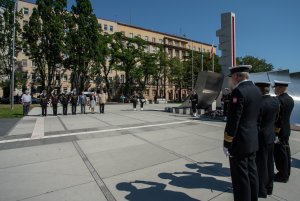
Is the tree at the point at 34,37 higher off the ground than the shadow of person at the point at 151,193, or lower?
higher

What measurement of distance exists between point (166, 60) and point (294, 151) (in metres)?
54.1

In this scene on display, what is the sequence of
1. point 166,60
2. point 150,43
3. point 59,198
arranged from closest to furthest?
point 59,198 → point 166,60 → point 150,43

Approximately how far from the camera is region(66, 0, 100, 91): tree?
136ft

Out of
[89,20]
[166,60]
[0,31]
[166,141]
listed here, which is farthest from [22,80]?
[166,141]

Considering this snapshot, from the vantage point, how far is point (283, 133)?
183 inches

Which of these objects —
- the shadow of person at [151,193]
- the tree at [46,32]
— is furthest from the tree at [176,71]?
the shadow of person at [151,193]

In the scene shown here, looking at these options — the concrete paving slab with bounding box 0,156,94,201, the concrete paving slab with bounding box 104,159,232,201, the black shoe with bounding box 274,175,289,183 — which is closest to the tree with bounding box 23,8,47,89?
the concrete paving slab with bounding box 0,156,94,201

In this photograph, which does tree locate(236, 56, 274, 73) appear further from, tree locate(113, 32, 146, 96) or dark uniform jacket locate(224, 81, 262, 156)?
dark uniform jacket locate(224, 81, 262, 156)

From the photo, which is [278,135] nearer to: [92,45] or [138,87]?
[92,45]

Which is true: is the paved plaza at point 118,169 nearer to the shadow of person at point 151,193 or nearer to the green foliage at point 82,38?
the shadow of person at point 151,193

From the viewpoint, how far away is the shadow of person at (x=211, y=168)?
5.08 m

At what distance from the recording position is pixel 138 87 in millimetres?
63500

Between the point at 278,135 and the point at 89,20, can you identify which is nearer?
the point at 278,135

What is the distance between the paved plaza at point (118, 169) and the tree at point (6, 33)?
32.8m
